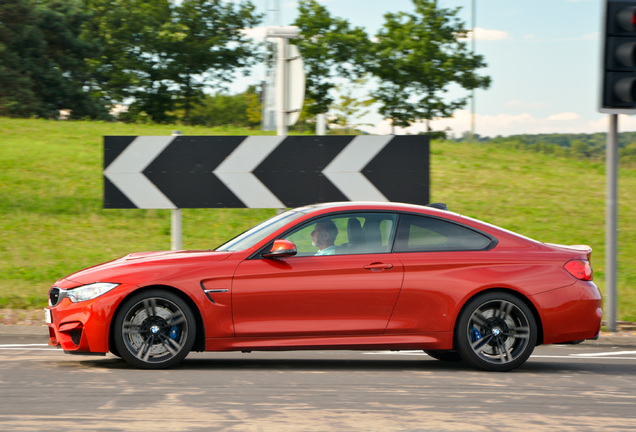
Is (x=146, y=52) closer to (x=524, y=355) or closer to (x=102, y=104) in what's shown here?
(x=102, y=104)

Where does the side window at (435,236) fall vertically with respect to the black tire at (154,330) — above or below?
above

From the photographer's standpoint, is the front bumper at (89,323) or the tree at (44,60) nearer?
the front bumper at (89,323)

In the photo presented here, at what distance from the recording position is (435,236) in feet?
25.2

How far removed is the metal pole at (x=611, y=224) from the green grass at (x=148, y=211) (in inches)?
45.0

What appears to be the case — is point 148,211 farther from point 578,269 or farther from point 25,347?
point 578,269

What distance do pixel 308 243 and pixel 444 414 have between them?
2179mm

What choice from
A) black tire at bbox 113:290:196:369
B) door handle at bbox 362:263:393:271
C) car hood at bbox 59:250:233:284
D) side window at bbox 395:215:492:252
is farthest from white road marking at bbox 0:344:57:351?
side window at bbox 395:215:492:252

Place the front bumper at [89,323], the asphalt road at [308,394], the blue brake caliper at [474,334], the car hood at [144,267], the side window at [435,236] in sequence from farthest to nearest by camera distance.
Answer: the side window at [435,236]
the blue brake caliper at [474,334]
the car hood at [144,267]
the front bumper at [89,323]
the asphalt road at [308,394]

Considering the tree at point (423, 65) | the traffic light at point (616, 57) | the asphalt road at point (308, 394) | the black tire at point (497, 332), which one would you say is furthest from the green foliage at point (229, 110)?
the black tire at point (497, 332)

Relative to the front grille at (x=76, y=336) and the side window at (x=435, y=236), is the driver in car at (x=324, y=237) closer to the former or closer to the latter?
the side window at (x=435, y=236)

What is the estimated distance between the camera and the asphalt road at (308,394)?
18.1 ft

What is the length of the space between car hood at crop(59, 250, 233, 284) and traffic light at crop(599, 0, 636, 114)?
548 centimetres

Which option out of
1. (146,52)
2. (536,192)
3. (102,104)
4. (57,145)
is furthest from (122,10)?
(536,192)

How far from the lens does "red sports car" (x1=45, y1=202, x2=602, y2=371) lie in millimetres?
7164
